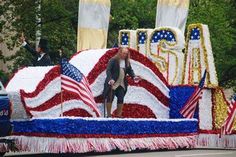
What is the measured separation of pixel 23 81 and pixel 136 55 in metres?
3.22

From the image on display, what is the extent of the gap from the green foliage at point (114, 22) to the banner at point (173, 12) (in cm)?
834

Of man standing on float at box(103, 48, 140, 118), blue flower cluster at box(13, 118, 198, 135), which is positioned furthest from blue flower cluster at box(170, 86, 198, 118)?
man standing on float at box(103, 48, 140, 118)

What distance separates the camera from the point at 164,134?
17250mm

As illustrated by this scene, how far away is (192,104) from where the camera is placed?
18.2m

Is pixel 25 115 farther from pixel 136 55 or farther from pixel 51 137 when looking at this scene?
pixel 136 55

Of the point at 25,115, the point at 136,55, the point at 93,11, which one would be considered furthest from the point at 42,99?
the point at 93,11

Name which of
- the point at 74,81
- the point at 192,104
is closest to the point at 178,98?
the point at 192,104

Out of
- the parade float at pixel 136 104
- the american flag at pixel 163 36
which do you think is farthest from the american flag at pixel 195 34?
the american flag at pixel 163 36

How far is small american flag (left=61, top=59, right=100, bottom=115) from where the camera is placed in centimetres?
1527

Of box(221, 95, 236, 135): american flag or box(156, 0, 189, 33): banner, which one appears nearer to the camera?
box(221, 95, 236, 135): american flag

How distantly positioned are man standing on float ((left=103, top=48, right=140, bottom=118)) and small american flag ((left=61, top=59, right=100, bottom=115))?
0.87 metres

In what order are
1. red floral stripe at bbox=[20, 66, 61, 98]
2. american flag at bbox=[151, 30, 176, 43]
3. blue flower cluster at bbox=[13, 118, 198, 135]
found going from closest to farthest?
1. blue flower cluster at bbox=[13, 118, 198, 135]
2. red floral stripe at bbox=[20, 66, 61, 98]
3. american flag at bbox=[151, 30, 176, 43]

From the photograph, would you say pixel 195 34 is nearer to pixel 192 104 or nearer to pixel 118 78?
pixel 192 104

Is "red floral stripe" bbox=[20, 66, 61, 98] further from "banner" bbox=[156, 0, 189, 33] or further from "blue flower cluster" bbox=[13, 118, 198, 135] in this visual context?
"banner" bbox=[156, 0, 189, 33]
